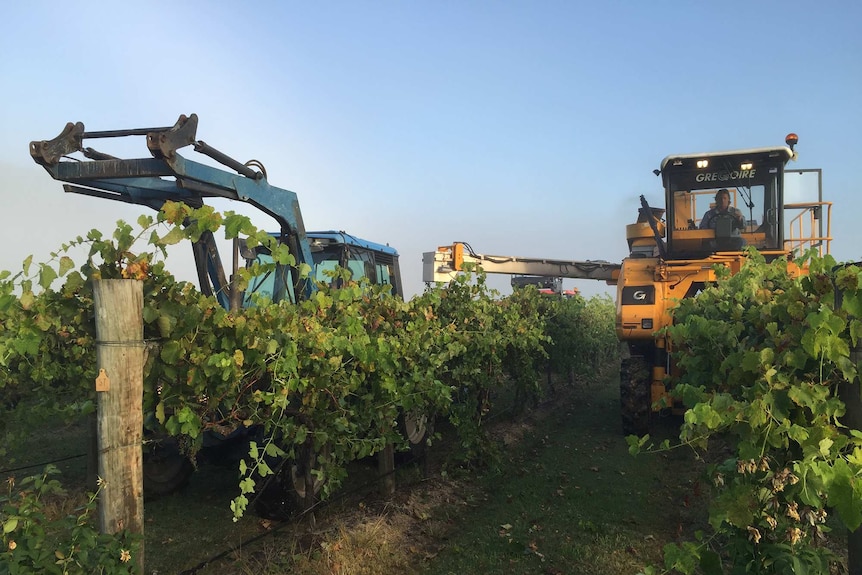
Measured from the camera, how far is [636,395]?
7.20 meters

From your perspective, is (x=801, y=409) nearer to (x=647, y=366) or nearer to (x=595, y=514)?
(x=595, y=514)

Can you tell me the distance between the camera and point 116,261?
7.70 feet


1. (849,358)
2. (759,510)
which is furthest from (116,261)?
(849,358)

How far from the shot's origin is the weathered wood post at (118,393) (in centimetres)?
225

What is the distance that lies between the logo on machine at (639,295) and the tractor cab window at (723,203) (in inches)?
38.9

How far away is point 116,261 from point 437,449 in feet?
16.2

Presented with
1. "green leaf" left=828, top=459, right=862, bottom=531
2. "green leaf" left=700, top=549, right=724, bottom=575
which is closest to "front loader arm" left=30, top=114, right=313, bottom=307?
"green leaf" left=700, top=549, right=724, bottom=575

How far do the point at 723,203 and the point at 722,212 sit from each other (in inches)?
4.9

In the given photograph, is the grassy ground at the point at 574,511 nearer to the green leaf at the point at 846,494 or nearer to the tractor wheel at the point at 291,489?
the tractor wheel at the point at 291,489

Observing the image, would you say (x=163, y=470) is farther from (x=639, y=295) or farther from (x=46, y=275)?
(x=639, y=295)

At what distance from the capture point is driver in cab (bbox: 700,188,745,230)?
25.0 feet

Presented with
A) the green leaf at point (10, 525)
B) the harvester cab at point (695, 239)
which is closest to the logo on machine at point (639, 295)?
the harvester cab at point (695, 239)

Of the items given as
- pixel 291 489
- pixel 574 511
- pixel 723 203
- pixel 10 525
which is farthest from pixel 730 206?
pixel 10 525

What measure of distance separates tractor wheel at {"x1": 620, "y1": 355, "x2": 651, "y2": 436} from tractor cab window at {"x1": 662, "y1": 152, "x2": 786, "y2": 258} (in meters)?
1.69
